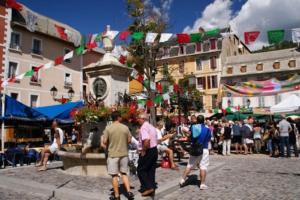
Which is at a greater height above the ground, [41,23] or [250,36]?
[41,23]

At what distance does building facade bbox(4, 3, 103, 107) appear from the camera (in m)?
27.1

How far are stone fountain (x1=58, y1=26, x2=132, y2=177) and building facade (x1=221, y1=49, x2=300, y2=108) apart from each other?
Result: 31406mm

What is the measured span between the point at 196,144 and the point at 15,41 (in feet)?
81.5

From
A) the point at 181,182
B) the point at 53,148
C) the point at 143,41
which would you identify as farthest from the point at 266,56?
the point at 181,182

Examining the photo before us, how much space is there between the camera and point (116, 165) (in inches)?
242

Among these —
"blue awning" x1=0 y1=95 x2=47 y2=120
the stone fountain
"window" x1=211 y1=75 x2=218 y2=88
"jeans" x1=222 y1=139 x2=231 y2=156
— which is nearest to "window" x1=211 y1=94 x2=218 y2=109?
"window" x1=211 y1=75 x2=218 y2=88

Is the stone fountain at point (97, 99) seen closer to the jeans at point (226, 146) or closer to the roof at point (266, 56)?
the jeans at point (226, 146)

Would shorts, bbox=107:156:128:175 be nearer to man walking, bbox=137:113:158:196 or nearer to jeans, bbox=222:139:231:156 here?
man walking, bbox=137:113:158:196

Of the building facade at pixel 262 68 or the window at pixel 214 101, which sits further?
the window at pixel 214 101

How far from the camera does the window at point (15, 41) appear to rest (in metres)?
27.1

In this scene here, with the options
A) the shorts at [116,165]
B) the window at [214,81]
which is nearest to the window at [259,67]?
the window at [214,81]

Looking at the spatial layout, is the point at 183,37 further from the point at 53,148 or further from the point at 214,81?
the point at 214,81

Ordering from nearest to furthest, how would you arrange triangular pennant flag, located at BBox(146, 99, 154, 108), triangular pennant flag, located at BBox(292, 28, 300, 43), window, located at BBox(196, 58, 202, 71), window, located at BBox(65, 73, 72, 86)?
triangular pennant flag, located at BBox(292, 28, 300, 43)
triangular pennant flag, located at BBox(146, 99, 154, 108)
window, located at BBox(65, 73, 72, 86)
window, located at BBox(196, 58, 202, 71)

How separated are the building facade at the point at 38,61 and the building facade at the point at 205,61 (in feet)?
44.7
